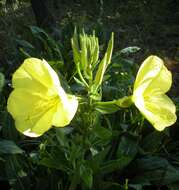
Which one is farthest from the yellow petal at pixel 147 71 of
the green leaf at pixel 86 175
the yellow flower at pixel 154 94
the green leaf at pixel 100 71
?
the green leaf at pixel 86 175

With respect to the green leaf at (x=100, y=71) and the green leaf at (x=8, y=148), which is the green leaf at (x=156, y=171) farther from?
the green leaf at (x=100, y=71)

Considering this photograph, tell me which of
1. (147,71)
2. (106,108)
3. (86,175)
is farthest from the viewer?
(86,175)

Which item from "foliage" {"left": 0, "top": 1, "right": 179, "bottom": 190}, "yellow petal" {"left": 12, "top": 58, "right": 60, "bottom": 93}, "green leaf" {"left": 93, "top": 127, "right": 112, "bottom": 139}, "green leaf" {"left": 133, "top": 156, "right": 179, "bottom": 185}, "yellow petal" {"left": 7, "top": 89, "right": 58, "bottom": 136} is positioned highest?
"yellow petal" {"left": 12, "top": 58, "right": 60, "bottom": 93}

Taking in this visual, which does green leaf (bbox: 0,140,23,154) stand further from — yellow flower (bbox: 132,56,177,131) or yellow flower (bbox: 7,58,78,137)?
yellow flower (bbox: 132,56,177,131)

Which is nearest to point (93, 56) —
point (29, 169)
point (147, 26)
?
point (29, 169)

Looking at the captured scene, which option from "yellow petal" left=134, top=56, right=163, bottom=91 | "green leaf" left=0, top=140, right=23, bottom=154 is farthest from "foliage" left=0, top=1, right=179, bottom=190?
"yellow petal" left=134, top=56, right=163, bottom=91

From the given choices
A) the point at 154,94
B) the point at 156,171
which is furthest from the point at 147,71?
the point at 156,171

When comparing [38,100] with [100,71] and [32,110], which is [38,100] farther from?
[100,71]
